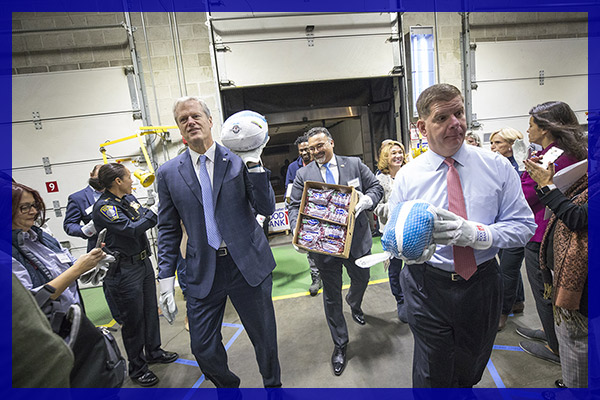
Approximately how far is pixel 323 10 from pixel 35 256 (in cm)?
598

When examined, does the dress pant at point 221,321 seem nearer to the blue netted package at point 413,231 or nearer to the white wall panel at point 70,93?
the blue netted package at point 413,231

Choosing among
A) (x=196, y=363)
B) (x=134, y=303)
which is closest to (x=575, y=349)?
(x=196, y=363)

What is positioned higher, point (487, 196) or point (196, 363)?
point (487, 196)

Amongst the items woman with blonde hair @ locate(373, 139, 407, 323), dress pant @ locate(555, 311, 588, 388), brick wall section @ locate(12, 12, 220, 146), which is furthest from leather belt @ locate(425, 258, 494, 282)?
brick wall section @ locate(12, 12, 220, 146)

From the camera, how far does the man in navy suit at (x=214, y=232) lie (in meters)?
2.03

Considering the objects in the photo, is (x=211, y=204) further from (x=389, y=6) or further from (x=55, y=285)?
(x=389, y=6)

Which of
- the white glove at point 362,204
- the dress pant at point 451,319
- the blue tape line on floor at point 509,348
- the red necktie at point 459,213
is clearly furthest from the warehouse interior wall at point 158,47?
the blue tape line on floor at point 509,348

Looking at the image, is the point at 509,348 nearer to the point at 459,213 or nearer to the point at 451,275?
the point at 451,275

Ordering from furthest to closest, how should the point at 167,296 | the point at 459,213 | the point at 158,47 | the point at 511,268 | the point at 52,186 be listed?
the point at 158,47 < the point at 52,186 < the point at 511,268 < the point at 167,296 < the point at 459,213

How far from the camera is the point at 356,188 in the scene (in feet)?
9.36

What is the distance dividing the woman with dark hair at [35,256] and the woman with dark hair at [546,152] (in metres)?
3.12

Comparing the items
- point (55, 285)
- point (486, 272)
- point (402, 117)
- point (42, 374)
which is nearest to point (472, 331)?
point (486, 272)

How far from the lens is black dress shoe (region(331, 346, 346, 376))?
2.62m

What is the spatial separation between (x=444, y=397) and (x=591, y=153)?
67.9 inches
